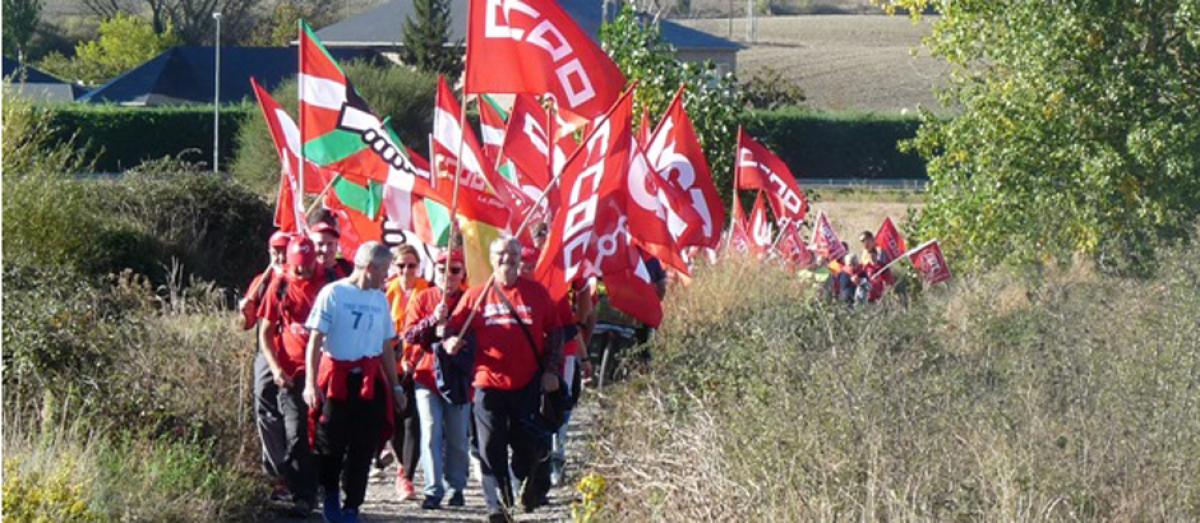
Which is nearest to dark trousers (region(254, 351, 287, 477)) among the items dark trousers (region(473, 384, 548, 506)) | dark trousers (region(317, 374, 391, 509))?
dark trousers (region(317, 374, 391, 509))

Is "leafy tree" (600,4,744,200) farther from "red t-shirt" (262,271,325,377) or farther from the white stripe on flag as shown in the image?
"red t-shirt" (262,271,325,377)

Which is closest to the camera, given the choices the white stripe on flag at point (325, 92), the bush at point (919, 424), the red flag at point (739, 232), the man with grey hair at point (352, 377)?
the bush at point (919, 424)

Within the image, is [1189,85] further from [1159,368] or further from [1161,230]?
[1159,368]

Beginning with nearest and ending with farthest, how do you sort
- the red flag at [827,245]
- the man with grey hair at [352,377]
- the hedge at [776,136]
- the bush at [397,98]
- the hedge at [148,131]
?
the man with grey hair at [352,377], the red flag at [827,245], the bush at [397,98], the hedge at [148,131], the hedge at [776,136]

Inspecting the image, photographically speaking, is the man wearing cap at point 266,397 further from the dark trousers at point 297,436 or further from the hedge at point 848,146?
the hedge at point 848,146

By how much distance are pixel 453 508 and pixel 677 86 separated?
1316 centimetres

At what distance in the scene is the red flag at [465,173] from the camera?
11312 mm

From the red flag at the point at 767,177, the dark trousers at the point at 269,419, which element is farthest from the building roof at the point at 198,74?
the dark trousers at the point at 269,419

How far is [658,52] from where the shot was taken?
79.3 ft

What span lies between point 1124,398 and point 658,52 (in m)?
16.5

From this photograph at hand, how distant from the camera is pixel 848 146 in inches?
2334

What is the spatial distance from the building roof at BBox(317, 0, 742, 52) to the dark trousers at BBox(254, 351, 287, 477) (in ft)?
199

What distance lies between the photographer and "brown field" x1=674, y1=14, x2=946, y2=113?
81750mm

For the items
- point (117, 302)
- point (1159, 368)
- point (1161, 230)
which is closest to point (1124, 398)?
point (1159, 368)
